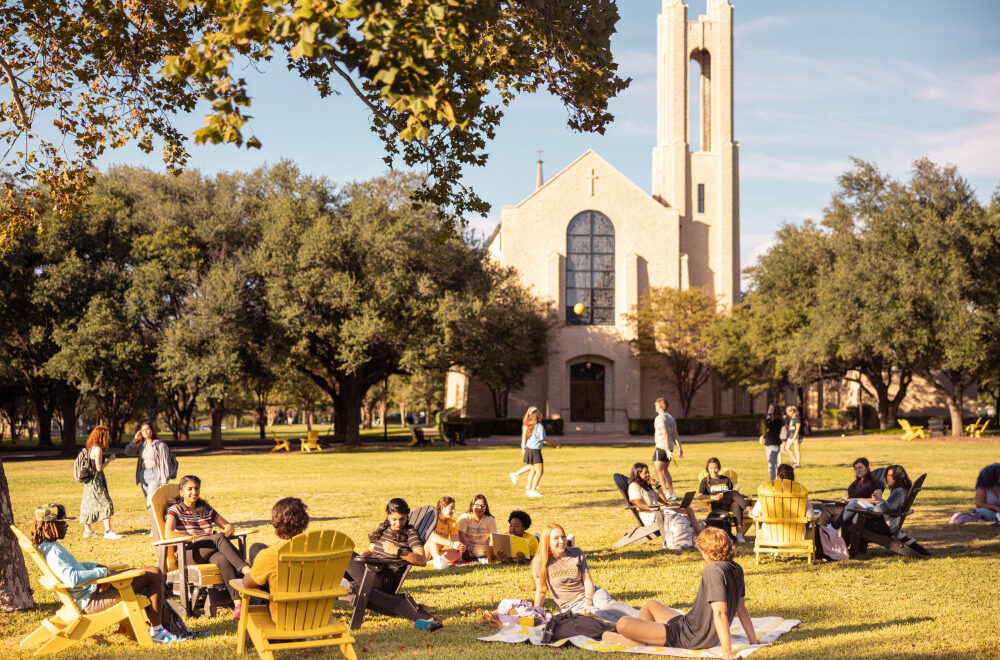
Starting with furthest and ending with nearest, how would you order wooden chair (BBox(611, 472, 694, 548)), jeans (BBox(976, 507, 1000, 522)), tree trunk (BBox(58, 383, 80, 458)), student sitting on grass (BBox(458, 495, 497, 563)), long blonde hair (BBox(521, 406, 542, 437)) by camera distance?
tree trunk (BBox(58, 383, 80, 458))
long blonde hair (BBox(521, 406, 542, 437))
jeans (BBox(976, 507, 1000, 522))
wooden chair (BBox(611, 472, 694, 548))
student sitting on grass (BBox(458, 495, 497, 563))

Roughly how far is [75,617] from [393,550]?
262 centimetres

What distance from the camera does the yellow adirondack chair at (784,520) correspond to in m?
10.4

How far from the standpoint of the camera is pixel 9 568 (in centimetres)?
830

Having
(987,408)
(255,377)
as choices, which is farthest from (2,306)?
(987,408)

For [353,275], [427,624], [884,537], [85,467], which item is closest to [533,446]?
[884,537]

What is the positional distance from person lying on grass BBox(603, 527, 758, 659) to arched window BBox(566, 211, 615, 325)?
5033cm

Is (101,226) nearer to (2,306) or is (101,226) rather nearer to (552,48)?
(2,306)

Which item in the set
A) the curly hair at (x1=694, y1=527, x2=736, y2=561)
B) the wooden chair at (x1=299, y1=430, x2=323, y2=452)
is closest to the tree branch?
the curly hair at (x1=694, y1=527, x2=736, y2=561)

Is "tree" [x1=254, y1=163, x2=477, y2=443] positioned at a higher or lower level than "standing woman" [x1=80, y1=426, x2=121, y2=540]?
higher

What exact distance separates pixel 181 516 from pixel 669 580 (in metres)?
5.02

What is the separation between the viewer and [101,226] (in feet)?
123

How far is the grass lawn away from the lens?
7.14m

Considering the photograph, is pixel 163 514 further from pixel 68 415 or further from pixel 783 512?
pixel 68 415

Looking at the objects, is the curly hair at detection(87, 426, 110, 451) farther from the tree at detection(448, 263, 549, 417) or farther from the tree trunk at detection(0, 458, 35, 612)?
the tree at detection(448, 263, 549, 417)
